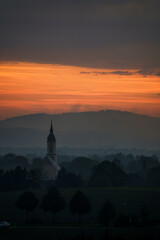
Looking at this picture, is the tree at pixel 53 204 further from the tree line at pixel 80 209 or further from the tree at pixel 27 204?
the tree at pixel 27 204

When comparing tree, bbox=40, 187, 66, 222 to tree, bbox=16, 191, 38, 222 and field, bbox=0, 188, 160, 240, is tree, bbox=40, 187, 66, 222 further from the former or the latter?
tree, bbox=16, 191, 38, 222

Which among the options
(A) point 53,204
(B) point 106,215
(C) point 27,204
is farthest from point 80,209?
(C) point 27,204

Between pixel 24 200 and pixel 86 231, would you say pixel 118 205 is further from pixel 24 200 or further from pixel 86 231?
pixel 86 231

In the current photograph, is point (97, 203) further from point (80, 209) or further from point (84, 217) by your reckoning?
point (80, 209)

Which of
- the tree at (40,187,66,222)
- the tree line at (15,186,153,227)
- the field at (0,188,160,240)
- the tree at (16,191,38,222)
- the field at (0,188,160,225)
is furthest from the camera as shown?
the tree at (16,191,38,222)

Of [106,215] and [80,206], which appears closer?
[106,215]

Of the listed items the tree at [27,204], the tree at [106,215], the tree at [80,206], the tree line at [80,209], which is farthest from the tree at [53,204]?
the tree at [106,215]

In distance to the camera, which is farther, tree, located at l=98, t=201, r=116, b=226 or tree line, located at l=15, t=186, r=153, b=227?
tree, located at l=98, t=201, r=116, b=226

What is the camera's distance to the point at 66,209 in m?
129

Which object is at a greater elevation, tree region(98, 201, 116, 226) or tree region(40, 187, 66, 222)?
tree region(40, 187, 66, 222)

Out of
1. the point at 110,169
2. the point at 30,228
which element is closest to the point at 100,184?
the point at 110,169

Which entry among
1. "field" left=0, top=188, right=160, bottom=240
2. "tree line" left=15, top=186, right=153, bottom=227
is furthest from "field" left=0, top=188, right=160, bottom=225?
"tree line" left=15, top=186, right=153, bottom=227

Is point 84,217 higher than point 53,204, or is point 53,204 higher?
point 53,204

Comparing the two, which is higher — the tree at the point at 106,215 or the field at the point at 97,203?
the field at the point at 97,203
